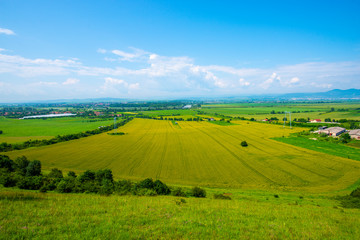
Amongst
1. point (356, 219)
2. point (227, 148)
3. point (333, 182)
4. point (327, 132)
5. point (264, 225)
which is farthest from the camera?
point (327, 132)

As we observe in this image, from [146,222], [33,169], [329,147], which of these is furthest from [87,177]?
[329,147]

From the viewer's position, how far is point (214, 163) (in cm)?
4016

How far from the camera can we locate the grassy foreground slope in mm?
31312

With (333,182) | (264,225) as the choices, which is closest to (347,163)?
(333,182)

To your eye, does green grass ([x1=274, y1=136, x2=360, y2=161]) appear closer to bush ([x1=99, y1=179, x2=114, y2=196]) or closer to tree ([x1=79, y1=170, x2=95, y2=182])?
bush ([x1=99, y1=179, x2=114, y2=196])

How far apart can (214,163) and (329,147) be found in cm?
3817

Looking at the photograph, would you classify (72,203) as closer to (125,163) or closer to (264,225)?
(264,225)

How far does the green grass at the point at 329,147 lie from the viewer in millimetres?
44812

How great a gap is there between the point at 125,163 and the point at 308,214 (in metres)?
35.0

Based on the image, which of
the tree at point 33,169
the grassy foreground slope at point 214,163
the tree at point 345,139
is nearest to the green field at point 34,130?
the grassy foreground slope at point 214,163

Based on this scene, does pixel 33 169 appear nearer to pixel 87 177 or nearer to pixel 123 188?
pixel 87 177

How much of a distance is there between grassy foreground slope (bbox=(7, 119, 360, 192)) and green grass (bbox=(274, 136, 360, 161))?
12.6ft

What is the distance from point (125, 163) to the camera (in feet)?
133

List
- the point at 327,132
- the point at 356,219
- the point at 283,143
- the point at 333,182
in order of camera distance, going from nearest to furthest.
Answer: the point at 356,219 → the point at 333,182 → the point at 283,143 → the point at 327,132
